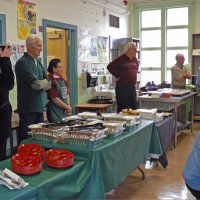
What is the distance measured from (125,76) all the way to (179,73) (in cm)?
167

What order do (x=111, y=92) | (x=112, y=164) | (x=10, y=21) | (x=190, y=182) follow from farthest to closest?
(x=111, y=92) < (x=10, y=21) < (x=112, y=164) < (x=190, y=182)

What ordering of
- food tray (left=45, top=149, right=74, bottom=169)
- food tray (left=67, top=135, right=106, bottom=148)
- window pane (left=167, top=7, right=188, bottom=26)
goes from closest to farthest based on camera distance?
food tray (left=45, top=149, right=74, bottom=169) → food tray (left=67, top=135, right=106, bottom=148) → window pane (left=167, top=7, right=188, bottom=26)

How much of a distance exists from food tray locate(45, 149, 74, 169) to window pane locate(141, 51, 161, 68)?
6336mm

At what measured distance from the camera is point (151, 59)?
8.16 meters

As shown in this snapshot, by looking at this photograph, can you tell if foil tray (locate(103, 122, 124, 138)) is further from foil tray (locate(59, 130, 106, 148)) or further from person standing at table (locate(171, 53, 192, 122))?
person standing at table (locate(171, 53, 192, 122))

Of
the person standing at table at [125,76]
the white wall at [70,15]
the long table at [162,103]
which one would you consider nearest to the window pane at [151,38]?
the white wall at [70,15]

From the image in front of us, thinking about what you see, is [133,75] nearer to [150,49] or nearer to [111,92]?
[111,92]

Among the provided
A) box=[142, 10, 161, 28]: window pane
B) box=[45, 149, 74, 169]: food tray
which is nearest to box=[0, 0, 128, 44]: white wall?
box=[142, 10, 161, 28]: window pane

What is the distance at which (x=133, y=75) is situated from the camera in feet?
16.1

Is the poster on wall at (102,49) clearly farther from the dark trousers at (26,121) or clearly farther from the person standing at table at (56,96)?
the dark trousers at (26,121)

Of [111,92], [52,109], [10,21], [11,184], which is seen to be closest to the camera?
[11,184]

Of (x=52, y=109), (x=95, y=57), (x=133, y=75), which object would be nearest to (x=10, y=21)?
(x=52, y=109)

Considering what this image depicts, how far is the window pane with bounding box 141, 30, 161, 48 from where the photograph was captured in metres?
7.99

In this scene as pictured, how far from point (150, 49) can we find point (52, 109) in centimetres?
507
